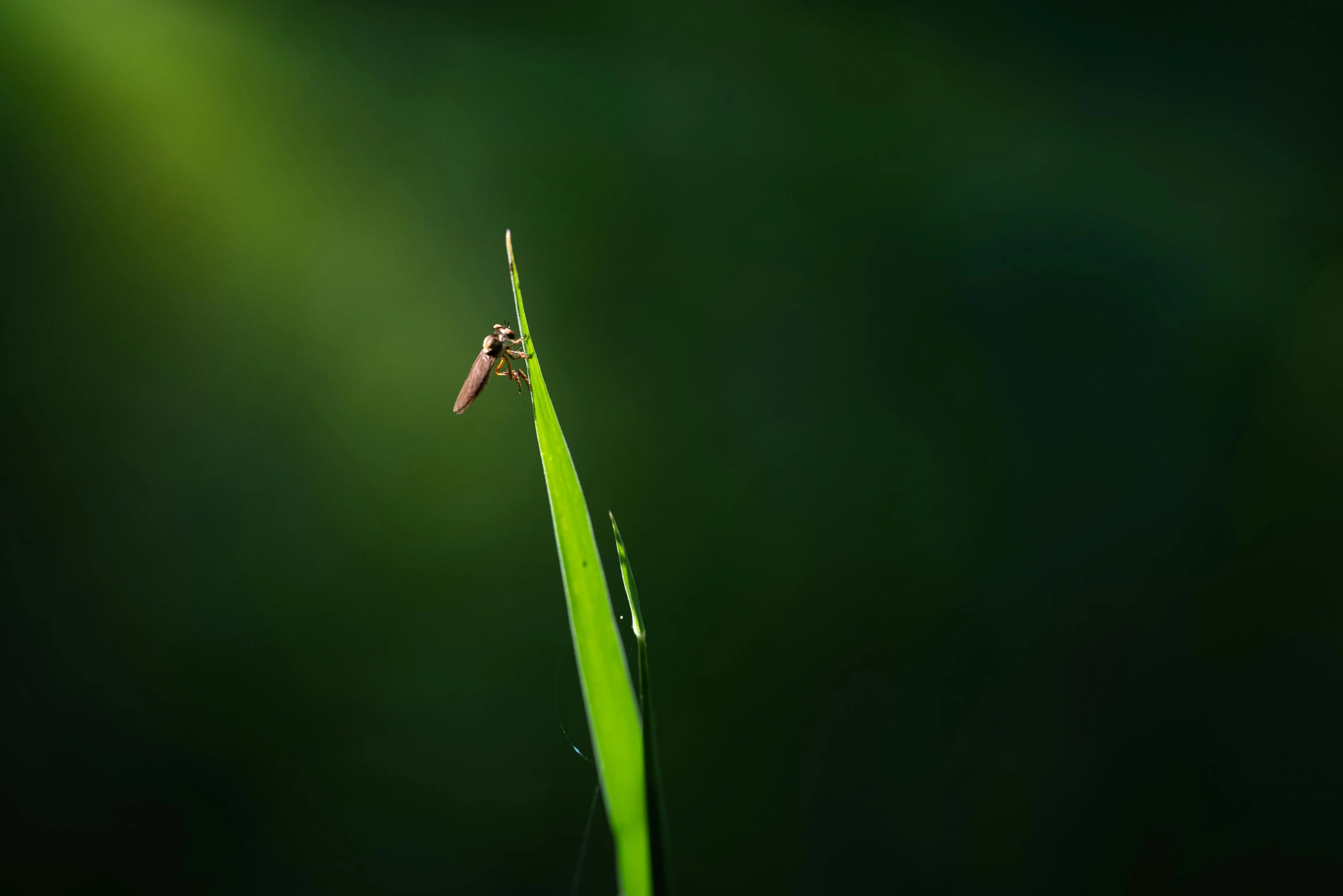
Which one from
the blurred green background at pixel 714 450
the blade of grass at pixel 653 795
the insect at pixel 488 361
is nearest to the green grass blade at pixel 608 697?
the blade of grass at pixel 653 795

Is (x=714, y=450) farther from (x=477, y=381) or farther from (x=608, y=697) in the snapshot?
(x=608, y=697)

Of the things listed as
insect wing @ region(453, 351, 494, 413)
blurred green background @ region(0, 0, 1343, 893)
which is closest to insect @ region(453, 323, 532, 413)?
insect wing @ region(453, 351, 494, 413)

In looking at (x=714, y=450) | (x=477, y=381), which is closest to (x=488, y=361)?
(x=477, y=381)

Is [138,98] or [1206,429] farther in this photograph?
[1206,429]

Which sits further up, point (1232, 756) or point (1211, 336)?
point (1211, 336)

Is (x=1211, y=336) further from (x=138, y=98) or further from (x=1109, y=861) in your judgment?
(x=138, y=98)

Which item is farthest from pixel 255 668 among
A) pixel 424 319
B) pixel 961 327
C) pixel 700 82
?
pixel 961 327

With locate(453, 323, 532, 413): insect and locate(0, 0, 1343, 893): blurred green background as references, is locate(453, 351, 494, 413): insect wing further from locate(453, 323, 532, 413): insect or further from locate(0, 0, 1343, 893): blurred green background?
locate(0, 0, 1343, 893): blurred green background
